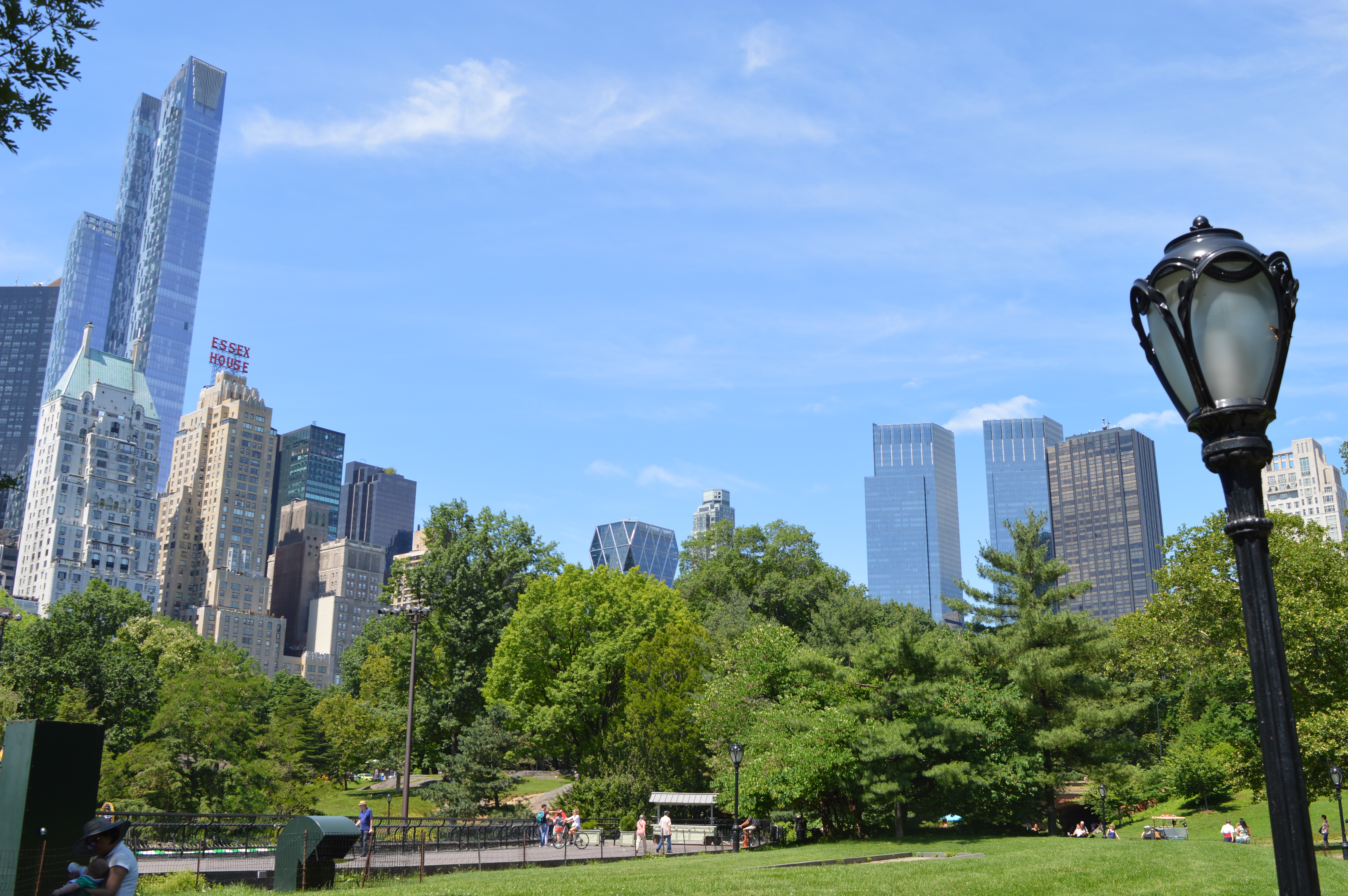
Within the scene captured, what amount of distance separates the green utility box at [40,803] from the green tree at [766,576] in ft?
180

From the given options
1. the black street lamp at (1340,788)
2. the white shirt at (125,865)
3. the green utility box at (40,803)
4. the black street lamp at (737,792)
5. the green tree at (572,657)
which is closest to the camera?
the white shirt at (125,865)

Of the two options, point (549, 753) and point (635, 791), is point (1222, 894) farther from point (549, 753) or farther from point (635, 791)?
point (549, 753)

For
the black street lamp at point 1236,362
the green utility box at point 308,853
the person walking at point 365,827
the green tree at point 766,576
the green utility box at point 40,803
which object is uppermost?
the green tree at point 766,576

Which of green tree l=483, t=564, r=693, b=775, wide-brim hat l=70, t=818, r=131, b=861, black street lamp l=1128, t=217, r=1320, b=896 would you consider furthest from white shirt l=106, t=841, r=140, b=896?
green tree l=483, t=564, r=693, b=775

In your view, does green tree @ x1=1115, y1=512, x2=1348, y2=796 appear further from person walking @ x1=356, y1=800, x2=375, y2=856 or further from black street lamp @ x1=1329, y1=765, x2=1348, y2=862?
person walking @ x1=356, y1=800, x2=375, y2=856

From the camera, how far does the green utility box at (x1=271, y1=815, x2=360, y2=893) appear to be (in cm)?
2027

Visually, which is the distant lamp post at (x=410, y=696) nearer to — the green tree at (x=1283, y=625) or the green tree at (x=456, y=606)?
the green tree at (x=456, y=606)

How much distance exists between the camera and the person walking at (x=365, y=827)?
2811 cm

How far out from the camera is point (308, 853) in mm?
20359

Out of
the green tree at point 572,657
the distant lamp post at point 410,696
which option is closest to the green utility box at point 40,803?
the distant lamp post at point 410,696

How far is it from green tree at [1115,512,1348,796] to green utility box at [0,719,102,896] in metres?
34.4

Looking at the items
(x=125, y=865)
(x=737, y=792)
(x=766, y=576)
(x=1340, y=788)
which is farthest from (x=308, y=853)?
(x=766, y=576)

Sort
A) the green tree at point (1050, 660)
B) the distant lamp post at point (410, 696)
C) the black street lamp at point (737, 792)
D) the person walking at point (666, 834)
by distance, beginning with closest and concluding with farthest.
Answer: the black street lamp at point (737, 792)
the person walking at point (666, 834)
the distant lamp post at point (410, 696)
the green tree at point (1050, 660)

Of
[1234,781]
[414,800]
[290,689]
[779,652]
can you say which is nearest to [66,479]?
[290,689]
